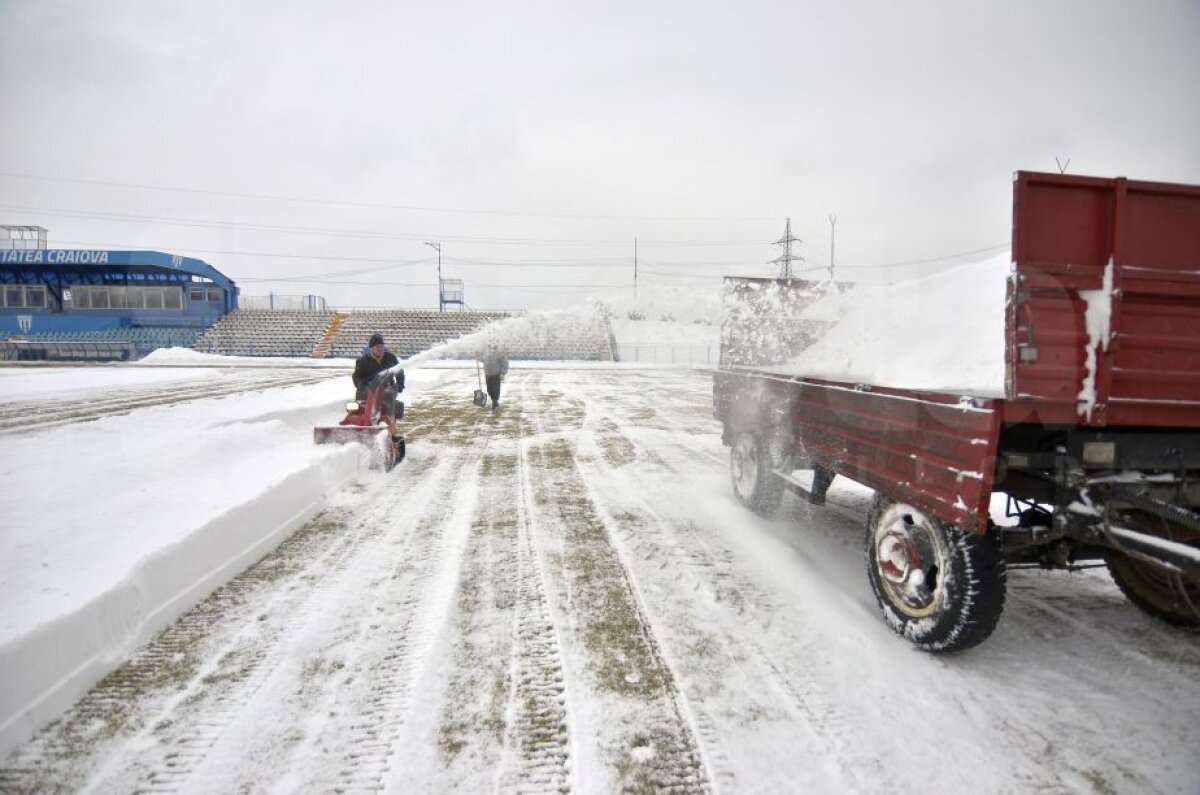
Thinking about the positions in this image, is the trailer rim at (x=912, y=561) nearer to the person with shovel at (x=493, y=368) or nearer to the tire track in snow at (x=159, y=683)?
the tire track in snow at (x=159, y=683)

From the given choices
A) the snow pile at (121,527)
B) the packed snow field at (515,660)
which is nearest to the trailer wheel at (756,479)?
the packed snow field at (515,660)

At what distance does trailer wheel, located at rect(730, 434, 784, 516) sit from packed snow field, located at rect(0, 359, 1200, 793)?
0.58 ft

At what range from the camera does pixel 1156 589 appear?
10.3 feet

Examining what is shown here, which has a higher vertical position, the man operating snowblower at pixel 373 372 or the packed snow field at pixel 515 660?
the man operating snowblower at pixel 373 372

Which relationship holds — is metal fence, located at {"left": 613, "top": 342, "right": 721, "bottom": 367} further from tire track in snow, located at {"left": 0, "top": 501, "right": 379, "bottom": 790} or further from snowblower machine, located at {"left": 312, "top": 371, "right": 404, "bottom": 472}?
tire track in snow, located at {"left": 0, "top": 501, "right": 379, "bottom": 790}

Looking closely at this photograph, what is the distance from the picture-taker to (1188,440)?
2594 millimetres

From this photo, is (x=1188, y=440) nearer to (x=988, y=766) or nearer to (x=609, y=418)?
(x=988, y=766)

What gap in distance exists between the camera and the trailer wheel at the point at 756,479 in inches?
199

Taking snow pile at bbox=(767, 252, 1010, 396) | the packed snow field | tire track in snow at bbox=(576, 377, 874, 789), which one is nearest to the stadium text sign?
the packed snow field

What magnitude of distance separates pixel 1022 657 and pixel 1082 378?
1.40 metres

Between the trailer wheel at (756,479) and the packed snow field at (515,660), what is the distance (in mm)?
177

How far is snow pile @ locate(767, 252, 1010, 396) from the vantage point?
3.54 metres

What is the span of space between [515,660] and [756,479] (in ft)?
10.1

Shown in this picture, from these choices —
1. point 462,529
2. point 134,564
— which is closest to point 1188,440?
point 462,529
